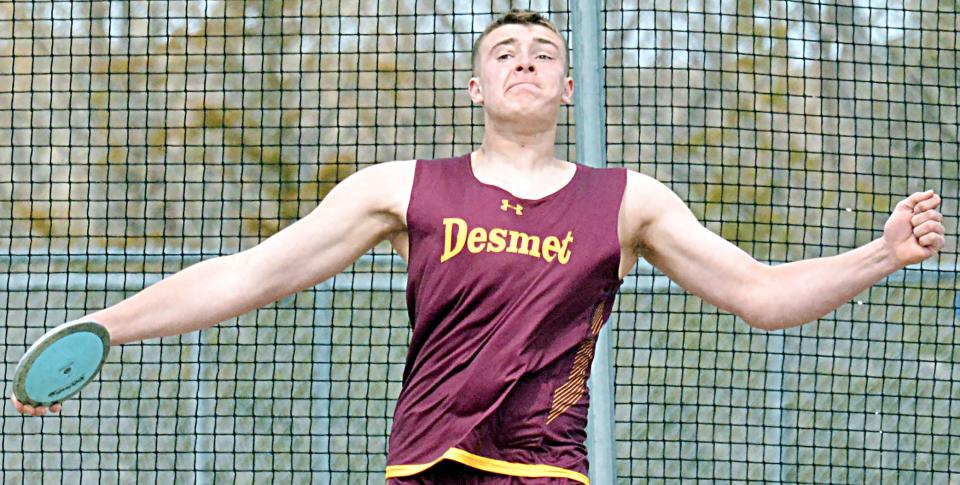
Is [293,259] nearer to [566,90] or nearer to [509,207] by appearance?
[509,207]

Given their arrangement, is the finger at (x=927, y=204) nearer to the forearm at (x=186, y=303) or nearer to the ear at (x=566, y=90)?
the ear at (x=566, y=90)

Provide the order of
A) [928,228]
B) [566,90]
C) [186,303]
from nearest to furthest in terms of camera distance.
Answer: [928,228] → [186,303] → [566,90]

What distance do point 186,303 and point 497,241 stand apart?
75 centimetres

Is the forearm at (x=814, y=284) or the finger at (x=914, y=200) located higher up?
the finger at (x=914, y=200)

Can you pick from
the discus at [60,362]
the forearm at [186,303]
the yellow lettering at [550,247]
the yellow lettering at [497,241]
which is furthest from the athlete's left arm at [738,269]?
the discus at [60,362]

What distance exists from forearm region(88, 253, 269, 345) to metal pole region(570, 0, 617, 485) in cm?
139

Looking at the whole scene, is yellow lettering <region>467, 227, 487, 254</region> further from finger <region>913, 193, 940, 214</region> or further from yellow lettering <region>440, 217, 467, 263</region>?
finger <region>913, 193, 940, 214</region>

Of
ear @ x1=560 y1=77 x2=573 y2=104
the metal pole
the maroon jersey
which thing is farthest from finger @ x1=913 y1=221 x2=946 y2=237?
the metal pole

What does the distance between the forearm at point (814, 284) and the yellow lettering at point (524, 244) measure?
535mm

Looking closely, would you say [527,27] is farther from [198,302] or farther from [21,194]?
[21,194]

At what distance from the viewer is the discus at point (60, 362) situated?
311cm

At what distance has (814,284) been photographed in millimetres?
3326

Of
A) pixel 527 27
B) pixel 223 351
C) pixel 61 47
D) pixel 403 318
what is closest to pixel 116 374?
pixel 223 351

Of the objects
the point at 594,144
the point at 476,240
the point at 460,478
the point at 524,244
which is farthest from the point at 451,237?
the point at 594,144
